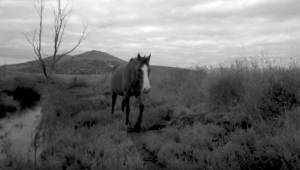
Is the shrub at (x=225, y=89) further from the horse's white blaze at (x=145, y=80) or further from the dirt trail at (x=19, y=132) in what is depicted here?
the dirt trail at (x=19, y=132)

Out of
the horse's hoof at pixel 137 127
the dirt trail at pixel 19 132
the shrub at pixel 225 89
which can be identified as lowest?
the dirt trail at pixel 19 132

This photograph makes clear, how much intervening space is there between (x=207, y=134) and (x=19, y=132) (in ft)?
20.8

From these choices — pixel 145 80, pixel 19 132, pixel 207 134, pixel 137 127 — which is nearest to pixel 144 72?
pixel 145 80

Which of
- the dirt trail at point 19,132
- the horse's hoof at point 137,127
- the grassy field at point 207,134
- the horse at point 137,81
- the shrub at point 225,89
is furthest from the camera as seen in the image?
the shrub at point 225,89

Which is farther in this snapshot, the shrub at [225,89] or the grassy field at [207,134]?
the shrub at [225,89]

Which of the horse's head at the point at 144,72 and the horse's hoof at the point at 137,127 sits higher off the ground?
the horse's head at the point at 144,72

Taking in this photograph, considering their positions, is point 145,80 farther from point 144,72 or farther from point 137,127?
point 137,127

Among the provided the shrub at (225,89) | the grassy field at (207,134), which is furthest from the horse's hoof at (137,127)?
the shrub at (225,89)

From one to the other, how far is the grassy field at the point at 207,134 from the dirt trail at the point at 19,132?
0.43 meters

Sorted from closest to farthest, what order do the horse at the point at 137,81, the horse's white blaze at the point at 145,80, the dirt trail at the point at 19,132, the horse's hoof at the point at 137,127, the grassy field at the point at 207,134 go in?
the grassy field at the point at 207,134 < the dirt trail at the point at 19,132 < the horse's white blaze at the point at 145,80 < the horse at the point at 137,81 < the horse's hoof at the point at 137,127

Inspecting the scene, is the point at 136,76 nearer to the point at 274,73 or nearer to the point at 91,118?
the point at 91,118

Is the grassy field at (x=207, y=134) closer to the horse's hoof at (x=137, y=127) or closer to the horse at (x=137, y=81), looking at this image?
the horse's hoof at (x=137, y=127)

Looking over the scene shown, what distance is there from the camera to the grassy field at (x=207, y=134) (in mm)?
4684

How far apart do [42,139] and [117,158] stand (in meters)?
3.10
